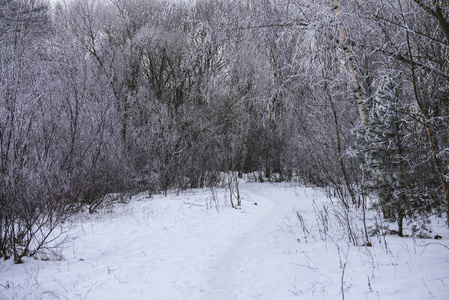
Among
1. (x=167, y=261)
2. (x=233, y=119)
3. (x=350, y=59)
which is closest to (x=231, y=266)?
(x=167, y=261)

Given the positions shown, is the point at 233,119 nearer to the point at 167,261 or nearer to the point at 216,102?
the point at 216,102

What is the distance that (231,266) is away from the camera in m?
4.95

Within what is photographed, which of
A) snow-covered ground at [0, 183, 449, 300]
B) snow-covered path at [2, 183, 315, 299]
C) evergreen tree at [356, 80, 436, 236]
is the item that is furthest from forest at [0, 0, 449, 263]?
snow-covered path at [2, 183, 315, 299]

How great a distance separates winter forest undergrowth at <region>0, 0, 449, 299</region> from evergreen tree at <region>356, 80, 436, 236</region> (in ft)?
0.08

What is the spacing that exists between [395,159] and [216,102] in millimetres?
11445

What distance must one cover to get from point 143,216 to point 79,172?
8.79 feet

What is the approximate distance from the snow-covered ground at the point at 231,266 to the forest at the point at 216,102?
744mm

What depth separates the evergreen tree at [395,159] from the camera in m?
4.48

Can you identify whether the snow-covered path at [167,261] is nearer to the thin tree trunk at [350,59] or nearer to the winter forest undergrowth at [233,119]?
the winter forest undergrowth at [233,119]

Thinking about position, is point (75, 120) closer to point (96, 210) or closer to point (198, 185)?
point (96, 210)

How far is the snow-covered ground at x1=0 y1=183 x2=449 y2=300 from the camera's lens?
3283 mm

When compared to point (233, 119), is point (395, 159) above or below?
below

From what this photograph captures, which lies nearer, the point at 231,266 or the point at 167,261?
the point at 231,266

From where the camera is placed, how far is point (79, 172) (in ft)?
31.2
